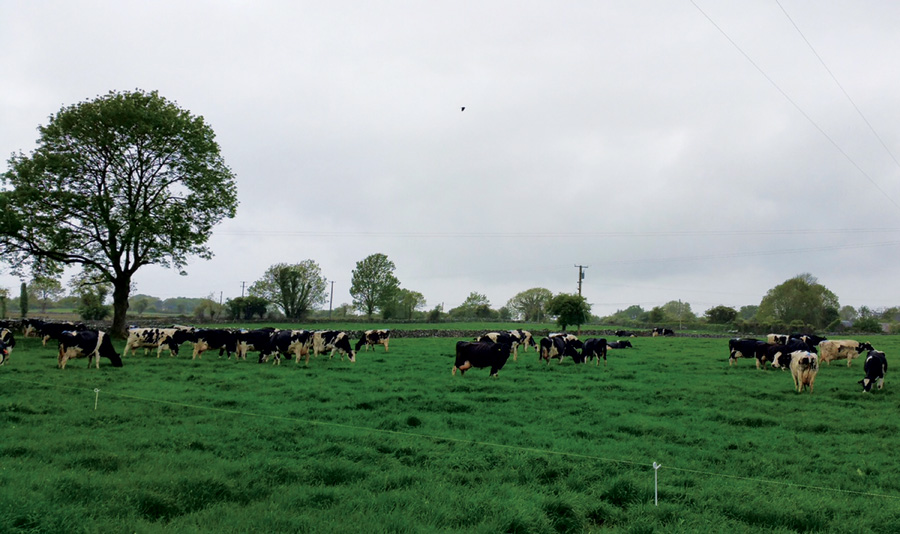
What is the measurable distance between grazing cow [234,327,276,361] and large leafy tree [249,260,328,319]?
187 ft

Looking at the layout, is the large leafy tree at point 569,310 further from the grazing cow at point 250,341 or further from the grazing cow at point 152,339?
the grazing cow at point 152,339

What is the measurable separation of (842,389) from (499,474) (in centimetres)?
1460

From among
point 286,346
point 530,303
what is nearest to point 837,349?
point 286,346

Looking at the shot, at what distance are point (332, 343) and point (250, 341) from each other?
3844 mm

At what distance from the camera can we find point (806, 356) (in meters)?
16.0

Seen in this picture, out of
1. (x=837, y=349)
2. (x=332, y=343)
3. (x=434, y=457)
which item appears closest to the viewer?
(x=434, y=457)

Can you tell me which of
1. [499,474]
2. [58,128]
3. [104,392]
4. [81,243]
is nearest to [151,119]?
[58,128]

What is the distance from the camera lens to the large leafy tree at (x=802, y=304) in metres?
91.6

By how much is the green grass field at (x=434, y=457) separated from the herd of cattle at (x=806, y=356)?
2.10ft

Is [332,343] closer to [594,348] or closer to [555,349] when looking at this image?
[555,349]

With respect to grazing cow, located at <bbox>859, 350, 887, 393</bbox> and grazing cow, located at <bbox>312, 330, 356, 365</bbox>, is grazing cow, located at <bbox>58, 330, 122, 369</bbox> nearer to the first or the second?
grazing cow, located at <bbox>312, 330, 356, 365</bbox>

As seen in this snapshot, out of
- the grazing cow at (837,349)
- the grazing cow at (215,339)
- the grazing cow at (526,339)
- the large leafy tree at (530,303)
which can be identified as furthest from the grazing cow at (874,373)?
the large leafy tree at (530,303)

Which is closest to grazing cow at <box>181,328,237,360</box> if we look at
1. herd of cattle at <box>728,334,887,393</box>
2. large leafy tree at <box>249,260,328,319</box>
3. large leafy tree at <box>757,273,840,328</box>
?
herd of cattle at <box>728,334,887,393</box>

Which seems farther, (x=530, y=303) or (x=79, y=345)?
(x=530, y=303)
